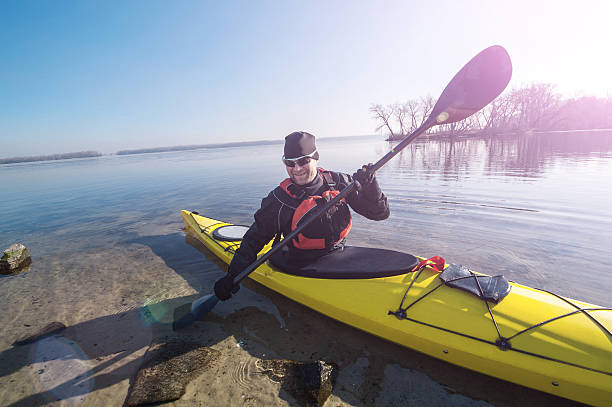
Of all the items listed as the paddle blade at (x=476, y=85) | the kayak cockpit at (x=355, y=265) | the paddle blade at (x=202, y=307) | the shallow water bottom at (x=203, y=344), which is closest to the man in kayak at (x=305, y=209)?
the kayak cockpit at (x=355, y=265)

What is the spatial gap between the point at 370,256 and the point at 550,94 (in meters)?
76.9

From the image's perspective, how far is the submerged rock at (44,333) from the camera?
3432 mm

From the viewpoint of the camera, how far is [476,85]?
281 cm

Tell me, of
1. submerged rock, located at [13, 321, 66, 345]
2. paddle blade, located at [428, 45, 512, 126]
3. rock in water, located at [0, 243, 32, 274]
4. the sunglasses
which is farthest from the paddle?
rock in water, located at [0, 243, 32, 274]

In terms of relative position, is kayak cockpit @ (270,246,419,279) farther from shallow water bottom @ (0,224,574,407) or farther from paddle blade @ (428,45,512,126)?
paddle blade @ (428,45,512,126)

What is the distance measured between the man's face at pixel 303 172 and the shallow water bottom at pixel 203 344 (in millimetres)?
1999

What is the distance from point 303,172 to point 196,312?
2527 mm

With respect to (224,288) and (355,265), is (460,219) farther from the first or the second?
(224,288)

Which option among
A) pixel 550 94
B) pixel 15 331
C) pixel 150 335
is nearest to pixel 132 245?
pixel 15 331

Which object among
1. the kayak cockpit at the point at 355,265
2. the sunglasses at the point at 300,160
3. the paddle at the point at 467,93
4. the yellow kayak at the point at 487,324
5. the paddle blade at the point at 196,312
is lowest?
the paddle blade at the point at 196,312

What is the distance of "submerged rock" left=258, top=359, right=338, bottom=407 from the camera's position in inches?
93.9

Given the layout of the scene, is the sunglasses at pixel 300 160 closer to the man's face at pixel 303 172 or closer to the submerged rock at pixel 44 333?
the man's face at pixel 303 172

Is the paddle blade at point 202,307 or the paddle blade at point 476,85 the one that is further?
the paddle blade at point 202,307

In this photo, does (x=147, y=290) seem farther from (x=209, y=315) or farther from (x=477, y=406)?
(x=477, y=406)
